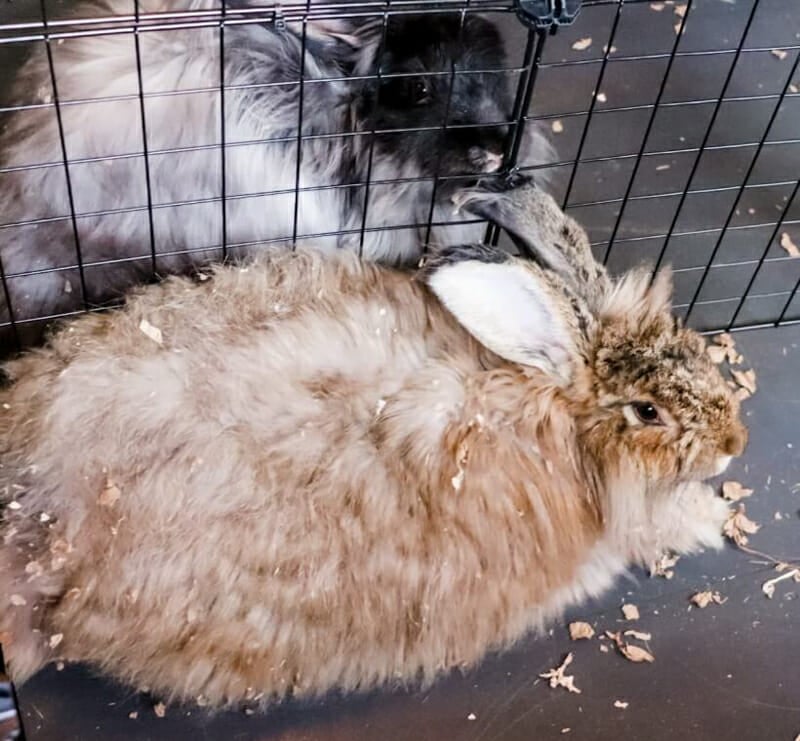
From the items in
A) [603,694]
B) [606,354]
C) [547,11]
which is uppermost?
[547,11]

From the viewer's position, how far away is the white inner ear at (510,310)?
1.56 metres

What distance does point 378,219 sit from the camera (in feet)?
6.53

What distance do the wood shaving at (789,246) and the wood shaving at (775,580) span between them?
2.42 ft

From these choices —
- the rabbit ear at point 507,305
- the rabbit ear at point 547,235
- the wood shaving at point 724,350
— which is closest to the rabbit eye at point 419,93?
the rabbit ear at point 547,235

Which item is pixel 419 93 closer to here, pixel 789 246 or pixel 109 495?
pixel 109 495

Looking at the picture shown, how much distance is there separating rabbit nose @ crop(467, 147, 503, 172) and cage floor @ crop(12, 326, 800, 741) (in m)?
0.72

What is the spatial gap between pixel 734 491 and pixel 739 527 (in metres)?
0.07

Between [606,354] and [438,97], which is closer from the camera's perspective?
[606,354]

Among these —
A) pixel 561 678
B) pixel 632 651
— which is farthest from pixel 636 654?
pixel 561 678

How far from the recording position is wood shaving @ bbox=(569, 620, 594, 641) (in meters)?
1.79

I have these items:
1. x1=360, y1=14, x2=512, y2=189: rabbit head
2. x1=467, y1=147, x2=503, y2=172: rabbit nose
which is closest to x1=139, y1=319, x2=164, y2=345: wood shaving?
x1=360, y1=14, x2=512, y2=189: rabbit head

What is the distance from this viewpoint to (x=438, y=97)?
6.09 ft

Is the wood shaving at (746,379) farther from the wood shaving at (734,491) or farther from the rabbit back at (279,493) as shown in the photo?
the rabbit back at (279,493)

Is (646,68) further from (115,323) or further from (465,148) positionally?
(115,323)
